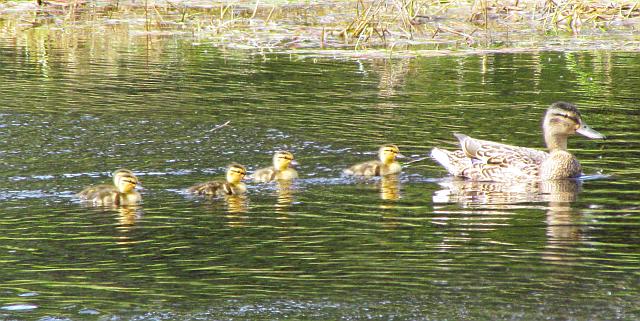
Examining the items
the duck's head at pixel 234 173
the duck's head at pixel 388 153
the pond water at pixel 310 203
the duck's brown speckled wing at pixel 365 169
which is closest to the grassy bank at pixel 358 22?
Answer: the pond water at pixel 310 203

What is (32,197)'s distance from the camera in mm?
8820

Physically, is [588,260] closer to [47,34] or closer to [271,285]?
[271,285]

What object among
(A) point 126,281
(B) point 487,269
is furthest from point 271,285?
(B) point 487,269

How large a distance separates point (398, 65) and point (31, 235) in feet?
29.8

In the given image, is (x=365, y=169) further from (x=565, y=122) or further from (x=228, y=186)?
(x=565, y=122)

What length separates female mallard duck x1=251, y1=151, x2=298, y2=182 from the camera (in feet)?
31.1

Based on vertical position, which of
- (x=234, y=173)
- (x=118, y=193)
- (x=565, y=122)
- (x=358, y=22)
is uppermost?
(x=358, y=22)

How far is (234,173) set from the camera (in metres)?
9.24

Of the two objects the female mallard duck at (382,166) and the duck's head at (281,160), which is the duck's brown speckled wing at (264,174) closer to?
the duck's head at (281,160)

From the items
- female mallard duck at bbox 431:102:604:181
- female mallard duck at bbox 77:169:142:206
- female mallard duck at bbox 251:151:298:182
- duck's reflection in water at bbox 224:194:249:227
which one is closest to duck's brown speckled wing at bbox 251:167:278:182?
female mallard duck at bbox 251:151:298:182

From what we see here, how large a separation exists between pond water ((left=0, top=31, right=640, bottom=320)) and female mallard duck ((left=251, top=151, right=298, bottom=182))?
0.13 metres

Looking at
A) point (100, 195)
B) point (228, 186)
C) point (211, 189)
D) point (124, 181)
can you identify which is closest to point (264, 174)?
point (228, 186)

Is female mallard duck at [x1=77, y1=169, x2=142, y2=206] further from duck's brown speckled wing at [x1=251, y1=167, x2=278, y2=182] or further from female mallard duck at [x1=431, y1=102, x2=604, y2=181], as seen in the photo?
female mallard duck at [x1=431, y1=102, x2=604, y2=181]

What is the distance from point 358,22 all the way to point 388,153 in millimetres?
8510
